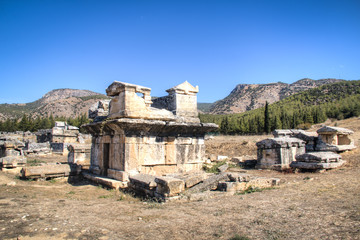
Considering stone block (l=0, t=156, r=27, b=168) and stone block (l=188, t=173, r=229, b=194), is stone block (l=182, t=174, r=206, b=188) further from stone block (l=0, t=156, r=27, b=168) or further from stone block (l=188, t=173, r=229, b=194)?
stone block (l=0, t=156, r=27, b=168)

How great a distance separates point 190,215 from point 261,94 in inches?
4455

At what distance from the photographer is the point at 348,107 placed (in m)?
38.7

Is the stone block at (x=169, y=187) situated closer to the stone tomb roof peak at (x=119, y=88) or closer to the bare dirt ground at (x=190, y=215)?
the bare dirt ground at (x=190, y=215)

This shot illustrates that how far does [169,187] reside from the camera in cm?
533

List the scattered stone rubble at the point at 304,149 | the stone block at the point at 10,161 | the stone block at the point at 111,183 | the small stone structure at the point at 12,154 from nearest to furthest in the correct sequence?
the stone block at the point at 111,183, the scattered stone rubble at the point at 304,149, the stone block at the point at 10,161, the small stone structure at the point at 12,154

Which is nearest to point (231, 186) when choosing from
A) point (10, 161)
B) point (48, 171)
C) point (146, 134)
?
point (146, 134)

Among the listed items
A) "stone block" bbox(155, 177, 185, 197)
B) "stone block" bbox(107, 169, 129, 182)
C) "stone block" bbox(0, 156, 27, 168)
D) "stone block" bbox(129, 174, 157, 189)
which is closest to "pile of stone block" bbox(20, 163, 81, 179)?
"stone block" bbox(107, 169, 129, 182)

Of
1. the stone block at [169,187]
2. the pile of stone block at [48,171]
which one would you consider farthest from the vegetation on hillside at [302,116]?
the stone block at [169,187]

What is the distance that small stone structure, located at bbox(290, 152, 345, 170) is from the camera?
32.0ft

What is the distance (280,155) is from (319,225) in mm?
7769

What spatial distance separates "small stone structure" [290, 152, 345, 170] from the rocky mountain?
9017cm

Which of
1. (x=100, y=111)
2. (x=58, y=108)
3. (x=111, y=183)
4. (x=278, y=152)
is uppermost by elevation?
(x=58, y=108)

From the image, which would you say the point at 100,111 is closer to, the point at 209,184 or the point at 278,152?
the point at 209,184

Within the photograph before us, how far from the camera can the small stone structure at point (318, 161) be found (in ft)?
32.0
